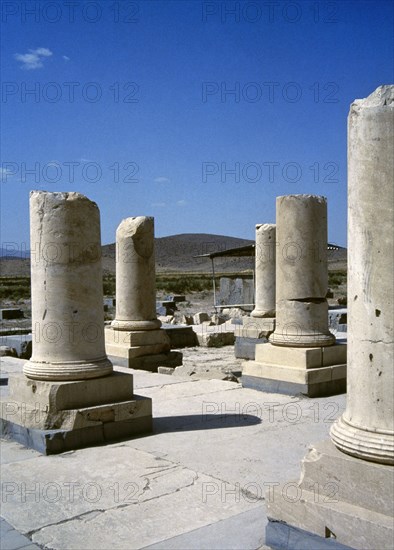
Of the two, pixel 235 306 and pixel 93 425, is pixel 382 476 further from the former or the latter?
pixel 235 306

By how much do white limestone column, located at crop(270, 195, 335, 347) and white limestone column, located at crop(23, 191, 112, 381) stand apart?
3.33 metres

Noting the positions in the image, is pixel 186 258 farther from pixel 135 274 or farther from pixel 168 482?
pixel 168 482

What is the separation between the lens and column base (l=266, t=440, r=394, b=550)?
3.34 m

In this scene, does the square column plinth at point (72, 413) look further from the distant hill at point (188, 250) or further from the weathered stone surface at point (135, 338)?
the distant hill at point (188, 250)

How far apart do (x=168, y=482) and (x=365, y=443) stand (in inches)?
84.8

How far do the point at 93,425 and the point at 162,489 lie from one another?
1593mm

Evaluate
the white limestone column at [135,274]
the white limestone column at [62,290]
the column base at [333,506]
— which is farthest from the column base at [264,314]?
the column base at [333,506]

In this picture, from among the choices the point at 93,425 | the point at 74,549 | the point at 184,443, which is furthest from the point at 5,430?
the point at 74,549

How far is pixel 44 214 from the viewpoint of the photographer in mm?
6551

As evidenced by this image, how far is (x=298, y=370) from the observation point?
28.0ft

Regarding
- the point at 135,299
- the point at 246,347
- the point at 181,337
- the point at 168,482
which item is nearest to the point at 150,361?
the point at 135,299

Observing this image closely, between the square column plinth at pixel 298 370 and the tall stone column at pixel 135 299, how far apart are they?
8.76 feet

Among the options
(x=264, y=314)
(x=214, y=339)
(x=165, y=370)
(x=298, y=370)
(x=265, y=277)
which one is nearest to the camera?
(x=298, y=370)

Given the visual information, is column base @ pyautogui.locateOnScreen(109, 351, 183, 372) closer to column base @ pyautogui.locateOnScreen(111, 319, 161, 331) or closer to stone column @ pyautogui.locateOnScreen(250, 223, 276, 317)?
column base @ pyautogui.locateOnScreen(111, 319, 161, 331)
